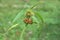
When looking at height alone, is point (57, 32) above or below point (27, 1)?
below

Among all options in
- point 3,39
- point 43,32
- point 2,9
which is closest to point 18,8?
point 2,9

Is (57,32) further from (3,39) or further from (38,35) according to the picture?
(3,39)

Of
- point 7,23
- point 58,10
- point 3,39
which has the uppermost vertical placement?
point 58,10

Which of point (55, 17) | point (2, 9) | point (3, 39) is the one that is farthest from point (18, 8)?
point (3, 39)

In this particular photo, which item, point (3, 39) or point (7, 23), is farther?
point (7, 23)

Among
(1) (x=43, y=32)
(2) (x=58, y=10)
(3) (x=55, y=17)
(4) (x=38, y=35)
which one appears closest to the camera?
(4) (x=38, y=35)

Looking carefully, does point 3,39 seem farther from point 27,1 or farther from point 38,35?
point 27,1

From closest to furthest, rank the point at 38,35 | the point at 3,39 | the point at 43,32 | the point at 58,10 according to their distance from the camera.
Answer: the point at 3,39 < the point at 38,35 < the point at 43,32 < the point at 58,10
